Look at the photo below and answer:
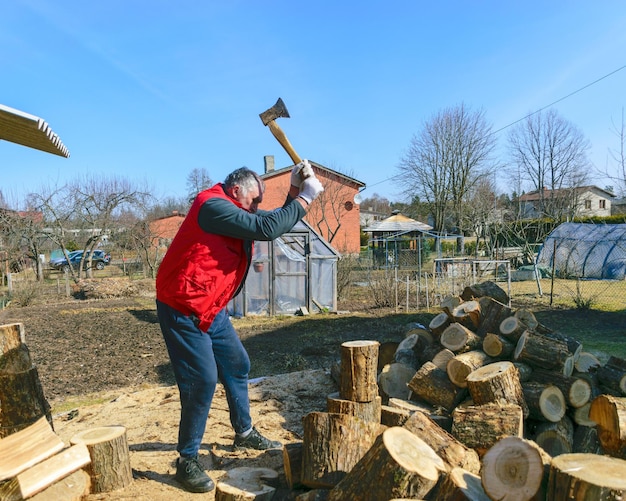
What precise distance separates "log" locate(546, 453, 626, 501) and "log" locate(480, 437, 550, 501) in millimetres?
68

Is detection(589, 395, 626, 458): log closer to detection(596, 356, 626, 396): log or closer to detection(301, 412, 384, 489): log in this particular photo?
detection(596, 356, 626, 396): log

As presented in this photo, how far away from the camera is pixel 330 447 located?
245cm

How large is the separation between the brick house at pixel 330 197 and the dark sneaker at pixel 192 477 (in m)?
24.9

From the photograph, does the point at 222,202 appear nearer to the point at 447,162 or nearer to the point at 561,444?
the point at 561,444

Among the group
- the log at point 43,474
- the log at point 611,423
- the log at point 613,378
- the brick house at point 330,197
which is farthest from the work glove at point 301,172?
the brick house at point 330,197

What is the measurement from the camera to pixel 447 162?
32.9 meters

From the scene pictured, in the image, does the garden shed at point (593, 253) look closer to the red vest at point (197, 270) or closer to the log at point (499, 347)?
the log at point (499, 347)

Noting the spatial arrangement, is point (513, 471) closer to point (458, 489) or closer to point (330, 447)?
point (458, 489)

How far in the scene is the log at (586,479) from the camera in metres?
1.72

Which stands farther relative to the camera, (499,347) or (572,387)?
(499,347)

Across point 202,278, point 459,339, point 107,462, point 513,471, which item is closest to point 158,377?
point 107,462

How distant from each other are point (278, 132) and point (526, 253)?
65.1 feet

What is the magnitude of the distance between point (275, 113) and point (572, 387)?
300 cm

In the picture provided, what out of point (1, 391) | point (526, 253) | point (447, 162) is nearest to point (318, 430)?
point (1, 391)
